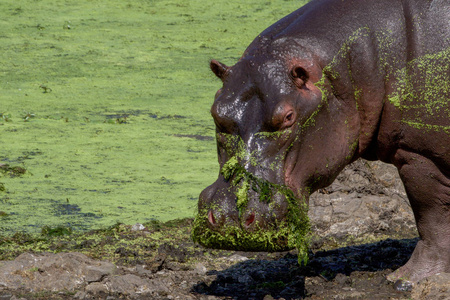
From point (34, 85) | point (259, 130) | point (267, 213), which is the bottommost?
point (34, 85)

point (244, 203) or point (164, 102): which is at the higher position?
point (244, 203)

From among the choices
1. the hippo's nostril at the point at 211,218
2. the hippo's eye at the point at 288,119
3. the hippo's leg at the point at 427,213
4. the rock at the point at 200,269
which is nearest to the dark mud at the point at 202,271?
the rock at the point at 200,269

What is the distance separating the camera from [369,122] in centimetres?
394

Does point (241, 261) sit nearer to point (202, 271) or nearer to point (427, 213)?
point (202, 271)

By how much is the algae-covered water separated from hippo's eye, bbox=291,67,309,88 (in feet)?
7.67

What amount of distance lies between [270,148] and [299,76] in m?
0.37

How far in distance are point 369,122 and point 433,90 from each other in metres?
0.34

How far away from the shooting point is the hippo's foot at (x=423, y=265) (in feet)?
13.9

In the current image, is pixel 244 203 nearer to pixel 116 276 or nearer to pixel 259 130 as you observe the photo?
pixel 259 130

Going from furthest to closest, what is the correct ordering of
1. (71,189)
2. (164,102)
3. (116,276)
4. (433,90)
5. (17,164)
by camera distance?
(164,102)
(17,164)
(71,189)
(116,276)
(433,90)

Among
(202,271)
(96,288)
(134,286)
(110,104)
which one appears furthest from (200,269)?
(110,104)

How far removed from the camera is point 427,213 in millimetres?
4164

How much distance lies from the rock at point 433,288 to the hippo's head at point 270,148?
0.79 meters

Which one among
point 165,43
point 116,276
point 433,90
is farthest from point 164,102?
point 433,90
